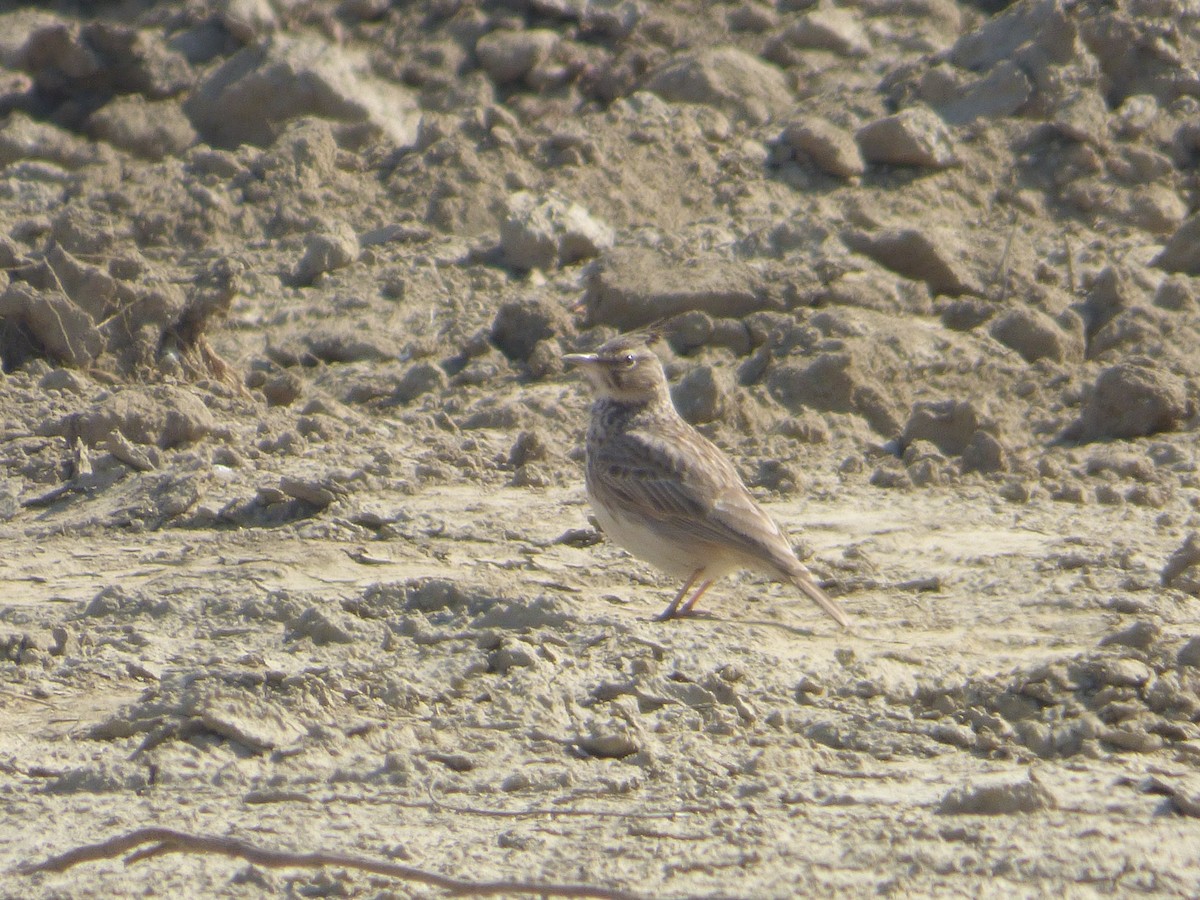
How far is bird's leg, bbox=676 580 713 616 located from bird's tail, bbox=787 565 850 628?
346 millimetres

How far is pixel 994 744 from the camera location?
15.5ft

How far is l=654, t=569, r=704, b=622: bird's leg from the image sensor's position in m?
5.73

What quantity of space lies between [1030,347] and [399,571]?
3612 mm

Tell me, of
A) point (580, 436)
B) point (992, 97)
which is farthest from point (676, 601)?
point (992, 97)

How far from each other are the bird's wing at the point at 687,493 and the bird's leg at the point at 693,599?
0.17 metres

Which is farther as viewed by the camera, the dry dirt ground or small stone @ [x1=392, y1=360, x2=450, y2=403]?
small stone @ [x1=392, y1=360, x2=450, y2=403]

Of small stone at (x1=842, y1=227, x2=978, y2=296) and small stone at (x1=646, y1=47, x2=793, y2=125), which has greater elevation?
small stone at (x1=646, y1=47, x2=793, y2=125)

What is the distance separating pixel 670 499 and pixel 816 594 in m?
0.73

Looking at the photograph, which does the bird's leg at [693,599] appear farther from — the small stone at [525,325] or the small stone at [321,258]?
the small stone at [321,258]

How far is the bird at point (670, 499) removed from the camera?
5918mm

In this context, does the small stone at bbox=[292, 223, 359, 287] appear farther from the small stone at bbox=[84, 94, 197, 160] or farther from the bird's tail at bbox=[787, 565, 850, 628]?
the bird's tail at bbox=[787, 565, 850, 628]

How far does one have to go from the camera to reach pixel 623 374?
6.77 meters

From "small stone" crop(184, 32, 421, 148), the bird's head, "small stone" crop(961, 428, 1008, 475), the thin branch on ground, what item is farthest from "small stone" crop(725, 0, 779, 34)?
the thin branch on ground

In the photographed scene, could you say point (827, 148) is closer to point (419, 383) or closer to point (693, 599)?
point (419, 383)
